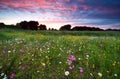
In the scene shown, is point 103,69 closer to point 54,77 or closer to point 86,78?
point 86,78

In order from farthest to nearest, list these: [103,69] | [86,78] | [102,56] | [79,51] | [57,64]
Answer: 1. [79,51]
2. [102,56]
3. [57,64]
4. [103,69]
5. [86,78]

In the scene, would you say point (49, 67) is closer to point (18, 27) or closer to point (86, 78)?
point (86, 78)

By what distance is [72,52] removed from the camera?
7.77 m

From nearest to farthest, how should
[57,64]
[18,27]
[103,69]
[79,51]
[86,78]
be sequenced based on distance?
[86,78], [103,69], [57,64], [79,51], [18,27]

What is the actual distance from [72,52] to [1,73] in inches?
115

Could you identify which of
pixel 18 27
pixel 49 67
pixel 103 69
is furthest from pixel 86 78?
pixel 18 27

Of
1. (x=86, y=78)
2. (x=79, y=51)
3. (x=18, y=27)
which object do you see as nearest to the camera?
(x=86, y=78)

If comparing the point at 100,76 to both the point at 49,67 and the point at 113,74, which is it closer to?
the point at 113,74

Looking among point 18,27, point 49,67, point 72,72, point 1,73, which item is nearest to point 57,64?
point 49,67

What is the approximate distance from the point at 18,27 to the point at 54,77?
46507 mm

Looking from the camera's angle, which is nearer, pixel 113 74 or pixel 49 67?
pixel 113 74

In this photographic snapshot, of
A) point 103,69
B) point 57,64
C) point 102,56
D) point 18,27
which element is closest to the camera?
point 103,69

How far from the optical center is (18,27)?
50.9 meters

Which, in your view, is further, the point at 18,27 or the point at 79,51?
the point at 18,27
